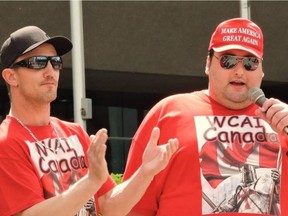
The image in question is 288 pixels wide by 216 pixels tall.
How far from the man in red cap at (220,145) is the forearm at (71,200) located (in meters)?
0.66

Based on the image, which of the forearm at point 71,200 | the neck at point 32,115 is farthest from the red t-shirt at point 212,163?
the forearm at point 71,200

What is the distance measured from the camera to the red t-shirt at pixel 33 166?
11.4ft

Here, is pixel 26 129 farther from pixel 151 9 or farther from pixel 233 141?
pixel 151 9

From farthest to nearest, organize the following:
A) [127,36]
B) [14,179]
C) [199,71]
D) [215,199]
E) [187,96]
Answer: [199,71]
[127,36]
[187,96]
[215,199]
[14,179]

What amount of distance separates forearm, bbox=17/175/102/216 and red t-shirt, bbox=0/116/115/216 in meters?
0.10

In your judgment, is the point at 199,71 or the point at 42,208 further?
the point at 199,71

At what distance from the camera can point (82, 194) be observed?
3299 mm

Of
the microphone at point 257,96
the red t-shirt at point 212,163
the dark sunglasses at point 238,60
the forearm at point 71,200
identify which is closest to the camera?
the forearm at point 71,200

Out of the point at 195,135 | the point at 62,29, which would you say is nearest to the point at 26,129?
the point at 195,135

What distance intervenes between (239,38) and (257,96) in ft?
1.97

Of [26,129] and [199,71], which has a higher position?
[199,71]

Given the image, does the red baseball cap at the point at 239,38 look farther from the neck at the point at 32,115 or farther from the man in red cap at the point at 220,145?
the neck at the point at 32,115

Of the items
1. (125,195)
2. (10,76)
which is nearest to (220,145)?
(125,195)

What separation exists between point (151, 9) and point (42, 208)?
10.7 metres
